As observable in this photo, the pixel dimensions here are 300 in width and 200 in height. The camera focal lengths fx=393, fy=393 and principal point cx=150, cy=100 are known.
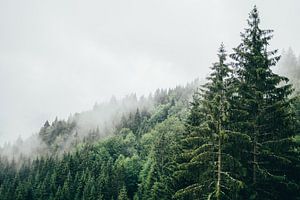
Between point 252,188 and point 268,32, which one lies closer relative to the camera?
point 252,188

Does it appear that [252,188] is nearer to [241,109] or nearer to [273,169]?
[273,169]

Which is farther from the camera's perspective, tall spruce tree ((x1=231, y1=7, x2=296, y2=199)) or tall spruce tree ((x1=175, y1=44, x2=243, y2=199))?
tall spruce tree ((x1=231, y1=7, x2=296, y2=199))

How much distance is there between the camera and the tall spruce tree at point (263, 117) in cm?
2269

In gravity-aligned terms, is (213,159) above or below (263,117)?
below

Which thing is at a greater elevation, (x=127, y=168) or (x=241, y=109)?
(x=127, y=168)

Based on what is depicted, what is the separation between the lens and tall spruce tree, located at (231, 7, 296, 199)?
22688 millimetres

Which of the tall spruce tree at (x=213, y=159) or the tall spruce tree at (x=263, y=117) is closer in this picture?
the tall spruce tree at (x=213, y=159)

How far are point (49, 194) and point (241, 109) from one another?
4183 inches

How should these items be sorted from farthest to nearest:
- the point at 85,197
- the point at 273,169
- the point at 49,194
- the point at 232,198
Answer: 1. the point at 49,194
2. the point at 85,197
3. the point at 273,169
4. the point at 232,198

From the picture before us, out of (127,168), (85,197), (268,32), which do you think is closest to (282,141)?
(268,32)

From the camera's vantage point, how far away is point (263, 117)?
77.1ft

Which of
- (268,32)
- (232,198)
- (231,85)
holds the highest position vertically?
(268,32)

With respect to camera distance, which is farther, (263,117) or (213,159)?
(263,117)

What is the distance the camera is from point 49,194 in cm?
11988
